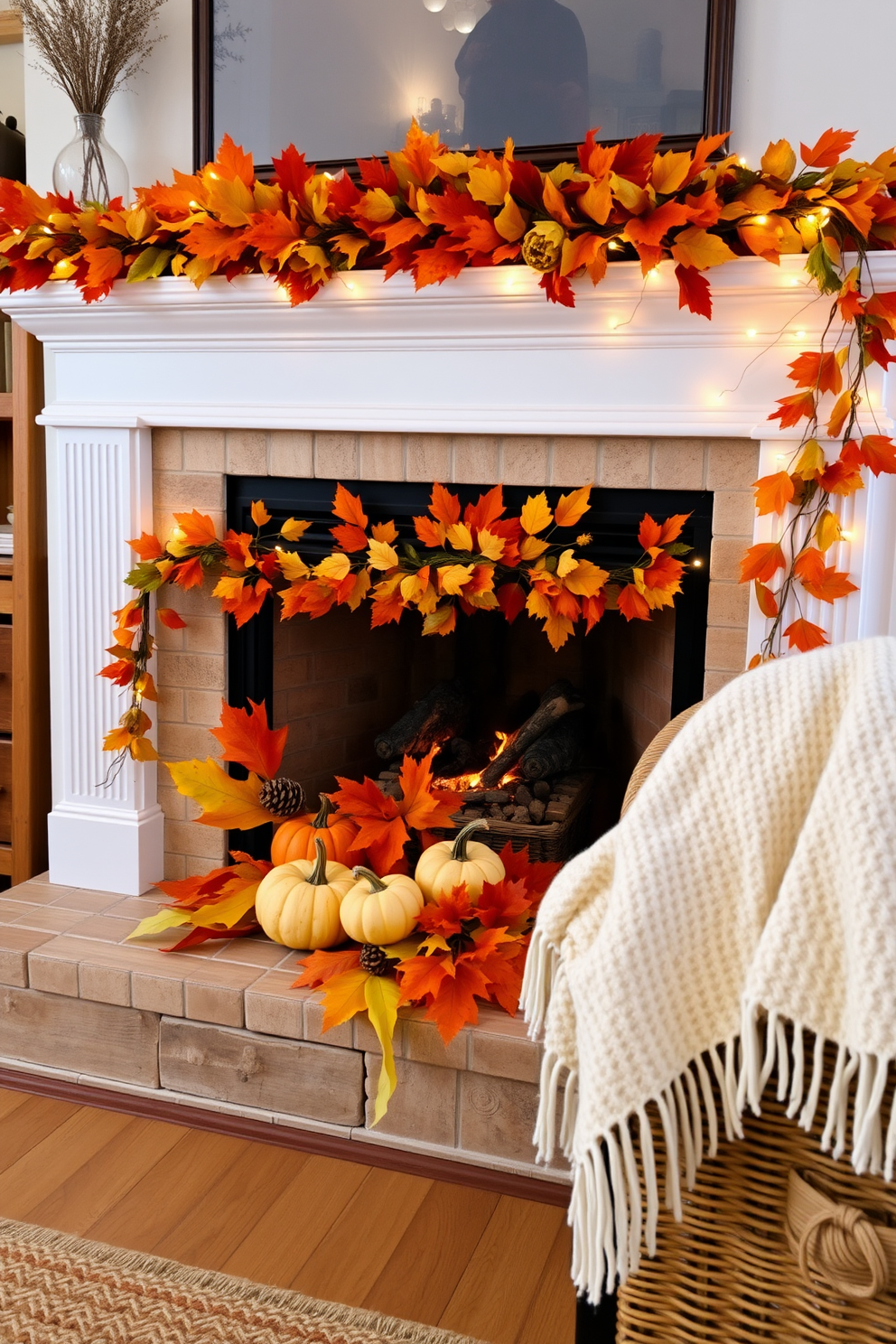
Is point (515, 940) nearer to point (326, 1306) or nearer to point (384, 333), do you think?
point (326, 1306)

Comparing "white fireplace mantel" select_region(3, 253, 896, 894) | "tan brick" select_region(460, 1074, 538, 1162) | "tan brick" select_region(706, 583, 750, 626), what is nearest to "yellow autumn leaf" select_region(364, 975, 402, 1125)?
"tan brick" select_region(460, 1074, 538, 1162)

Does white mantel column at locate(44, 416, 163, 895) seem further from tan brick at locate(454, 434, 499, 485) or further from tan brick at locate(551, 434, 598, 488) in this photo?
tan brick at locate(551, 434, 598, 488)

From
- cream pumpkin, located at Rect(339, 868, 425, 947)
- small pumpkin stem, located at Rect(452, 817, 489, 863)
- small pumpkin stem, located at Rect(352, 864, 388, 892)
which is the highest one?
small pumpkin stem, located at Rect(452, 817, 489, 863)

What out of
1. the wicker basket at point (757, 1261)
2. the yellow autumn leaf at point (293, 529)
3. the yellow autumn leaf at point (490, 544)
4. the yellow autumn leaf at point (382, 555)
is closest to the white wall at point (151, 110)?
the yellow autumn leaf at point (293, 529)

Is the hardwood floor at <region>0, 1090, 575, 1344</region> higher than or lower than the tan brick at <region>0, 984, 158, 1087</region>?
lower

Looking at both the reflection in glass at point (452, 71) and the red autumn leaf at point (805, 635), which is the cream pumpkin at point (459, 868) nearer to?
the red autumn leaf at point (805, 635)

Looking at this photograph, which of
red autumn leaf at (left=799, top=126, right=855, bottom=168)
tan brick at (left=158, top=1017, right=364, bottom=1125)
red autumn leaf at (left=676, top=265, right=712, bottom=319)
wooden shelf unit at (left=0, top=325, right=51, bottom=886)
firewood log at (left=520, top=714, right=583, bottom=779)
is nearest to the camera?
red autumn leaf at (left=799, top=126, right=855, bottom=168)

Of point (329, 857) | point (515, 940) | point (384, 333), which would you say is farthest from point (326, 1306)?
point (384, 333)

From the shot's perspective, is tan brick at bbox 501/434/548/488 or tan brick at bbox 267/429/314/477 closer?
tan brick at bbox 501/434/548/488

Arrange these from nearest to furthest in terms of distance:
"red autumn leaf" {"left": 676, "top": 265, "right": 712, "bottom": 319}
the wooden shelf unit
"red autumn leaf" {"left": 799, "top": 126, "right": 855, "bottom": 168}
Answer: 1. "red autumn leaf" {"left": 799, "top": 126, "right": 855, "bottom": 168}
2. "red autumn leaf" {"left": 676, "top": 265, "right": 712, "bottom": 319}
3. the wooden shelf unit

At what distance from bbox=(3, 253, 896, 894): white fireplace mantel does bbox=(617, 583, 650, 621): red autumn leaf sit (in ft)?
0.69

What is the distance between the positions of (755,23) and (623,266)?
51 cm

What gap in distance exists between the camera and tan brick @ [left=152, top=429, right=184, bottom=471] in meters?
1.97

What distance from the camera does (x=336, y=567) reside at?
1.83 m
